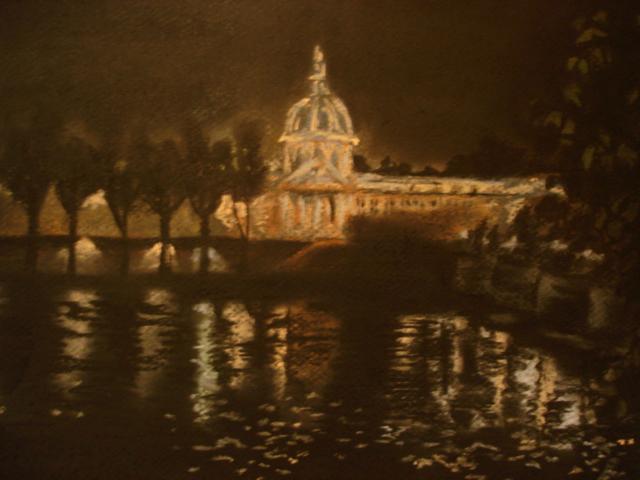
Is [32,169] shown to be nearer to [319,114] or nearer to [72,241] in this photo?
[72,241]

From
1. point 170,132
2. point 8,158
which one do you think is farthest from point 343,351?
point 8,158

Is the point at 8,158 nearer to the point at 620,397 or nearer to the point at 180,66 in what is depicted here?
the point at 180,66

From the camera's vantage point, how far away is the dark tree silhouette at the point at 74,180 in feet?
10.8

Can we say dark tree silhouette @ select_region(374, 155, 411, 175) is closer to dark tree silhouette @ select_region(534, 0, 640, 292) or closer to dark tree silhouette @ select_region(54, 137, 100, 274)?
dark tree silhouette @ select_region(534, 0, 640, 292)

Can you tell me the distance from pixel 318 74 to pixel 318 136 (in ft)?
0.93

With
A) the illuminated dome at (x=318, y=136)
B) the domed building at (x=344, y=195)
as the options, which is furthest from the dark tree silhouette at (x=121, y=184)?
the illuminated dome at (x=318, y=136)

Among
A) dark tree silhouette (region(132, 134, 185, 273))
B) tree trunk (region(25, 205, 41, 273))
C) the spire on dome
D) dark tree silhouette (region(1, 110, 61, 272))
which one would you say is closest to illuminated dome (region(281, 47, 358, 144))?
the spire on dome

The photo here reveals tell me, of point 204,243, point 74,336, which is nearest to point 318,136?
point 204,243

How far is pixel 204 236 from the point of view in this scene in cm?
338

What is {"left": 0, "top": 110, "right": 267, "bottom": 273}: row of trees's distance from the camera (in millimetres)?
3303

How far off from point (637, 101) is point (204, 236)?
212 cm

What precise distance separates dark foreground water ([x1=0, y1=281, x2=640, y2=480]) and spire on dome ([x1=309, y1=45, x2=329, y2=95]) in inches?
36.4

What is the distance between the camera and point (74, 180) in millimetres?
3326

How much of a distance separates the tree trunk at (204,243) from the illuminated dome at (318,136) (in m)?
0.43
